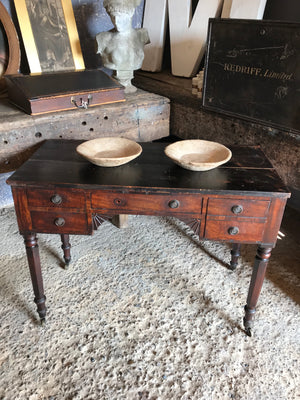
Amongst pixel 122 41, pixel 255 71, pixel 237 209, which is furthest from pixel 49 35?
pixel 237 209

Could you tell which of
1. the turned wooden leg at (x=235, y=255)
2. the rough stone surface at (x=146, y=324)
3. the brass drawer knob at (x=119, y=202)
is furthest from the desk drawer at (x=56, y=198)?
the turned wooden leg at (x=235, y=255)

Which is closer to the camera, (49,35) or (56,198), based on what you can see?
(56,198)

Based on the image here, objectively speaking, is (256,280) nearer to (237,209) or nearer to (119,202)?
(237,209)

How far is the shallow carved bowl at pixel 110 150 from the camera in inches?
65.3

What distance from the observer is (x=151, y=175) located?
5.35 ft

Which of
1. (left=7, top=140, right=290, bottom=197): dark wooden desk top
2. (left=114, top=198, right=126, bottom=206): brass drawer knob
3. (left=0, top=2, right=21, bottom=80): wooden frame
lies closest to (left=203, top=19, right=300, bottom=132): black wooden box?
(left=7, top=140, right=290, bottom=197): dark wooden desk top

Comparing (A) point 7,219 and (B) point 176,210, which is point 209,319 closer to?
(B) point 176,210

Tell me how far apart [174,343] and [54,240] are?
3.98 ft

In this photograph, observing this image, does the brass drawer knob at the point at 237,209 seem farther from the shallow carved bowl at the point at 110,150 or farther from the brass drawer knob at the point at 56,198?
the brass drawer knob at the point at 56,198

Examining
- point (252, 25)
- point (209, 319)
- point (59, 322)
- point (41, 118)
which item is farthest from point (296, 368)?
point (41, 118)

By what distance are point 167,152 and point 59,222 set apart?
24.0 inches

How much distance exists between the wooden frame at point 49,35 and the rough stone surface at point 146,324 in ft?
4.41

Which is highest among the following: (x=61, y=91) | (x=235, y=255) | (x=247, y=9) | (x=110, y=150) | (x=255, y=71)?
(x=247, y=9)

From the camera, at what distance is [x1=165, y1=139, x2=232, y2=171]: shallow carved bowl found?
1613 millimetres
